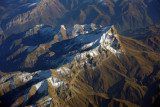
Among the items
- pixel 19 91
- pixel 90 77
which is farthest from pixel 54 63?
pixel 19 91

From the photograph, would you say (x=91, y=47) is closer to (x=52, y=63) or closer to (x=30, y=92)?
(x=52, y=63)

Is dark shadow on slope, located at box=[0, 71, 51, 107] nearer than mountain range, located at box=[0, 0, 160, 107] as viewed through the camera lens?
Yes

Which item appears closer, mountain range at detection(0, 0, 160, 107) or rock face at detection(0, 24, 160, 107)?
mountain range at detection(0, 0, 160, 107)

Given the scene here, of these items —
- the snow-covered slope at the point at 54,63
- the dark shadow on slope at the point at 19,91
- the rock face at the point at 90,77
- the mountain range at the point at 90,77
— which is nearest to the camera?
the snow-covered slope at the point at 54,63

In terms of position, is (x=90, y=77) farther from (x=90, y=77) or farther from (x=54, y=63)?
(x=54, y=63)

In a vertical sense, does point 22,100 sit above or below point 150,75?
above

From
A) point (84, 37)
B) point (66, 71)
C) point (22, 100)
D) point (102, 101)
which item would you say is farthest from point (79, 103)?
point (84, 37)

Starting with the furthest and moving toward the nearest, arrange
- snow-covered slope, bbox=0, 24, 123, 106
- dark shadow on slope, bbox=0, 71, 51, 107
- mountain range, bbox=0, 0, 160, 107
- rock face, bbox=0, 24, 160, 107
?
rock face, bbox=0, 24, 160, 107, mountain range, bbox=0, 0, 160, 107, dark shadow on slope, bbox=0, 71, 51, 107, snow-covered slope, bbox=0, 24, 123, 106

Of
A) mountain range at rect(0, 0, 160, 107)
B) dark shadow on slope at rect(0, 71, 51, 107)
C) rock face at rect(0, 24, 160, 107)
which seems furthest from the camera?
rock face at rect(0, 24, 160, 107)
